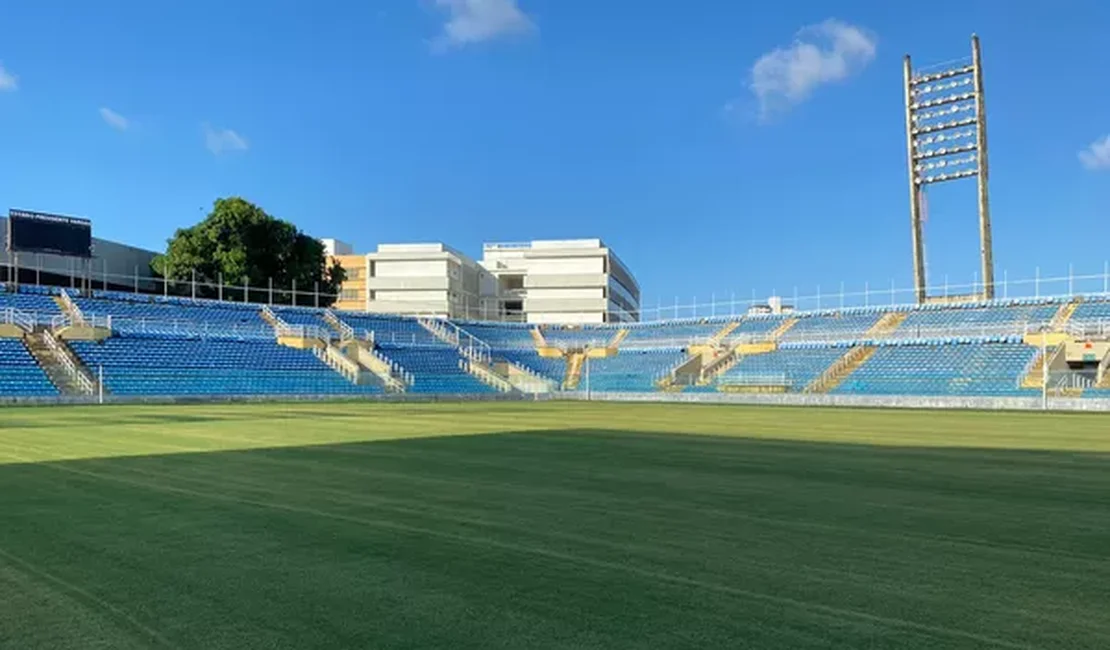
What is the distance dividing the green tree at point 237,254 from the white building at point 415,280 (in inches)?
748

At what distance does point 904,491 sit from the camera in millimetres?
8414

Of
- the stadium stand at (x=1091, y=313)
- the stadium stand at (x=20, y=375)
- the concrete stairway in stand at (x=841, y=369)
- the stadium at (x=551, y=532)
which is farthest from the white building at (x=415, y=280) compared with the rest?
the stadium at (x=551, y=532)

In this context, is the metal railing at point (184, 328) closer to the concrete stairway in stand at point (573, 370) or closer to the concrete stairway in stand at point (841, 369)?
the concrete stairway in stand at point (573, 370)

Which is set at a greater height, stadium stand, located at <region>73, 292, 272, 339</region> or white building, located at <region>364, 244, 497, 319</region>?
white building, located at <region>364, 244, 497, 319</region>

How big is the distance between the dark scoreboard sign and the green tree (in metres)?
9.88

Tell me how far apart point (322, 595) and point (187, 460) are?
25.1ft

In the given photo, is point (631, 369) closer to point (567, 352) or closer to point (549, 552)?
point (567, 352)

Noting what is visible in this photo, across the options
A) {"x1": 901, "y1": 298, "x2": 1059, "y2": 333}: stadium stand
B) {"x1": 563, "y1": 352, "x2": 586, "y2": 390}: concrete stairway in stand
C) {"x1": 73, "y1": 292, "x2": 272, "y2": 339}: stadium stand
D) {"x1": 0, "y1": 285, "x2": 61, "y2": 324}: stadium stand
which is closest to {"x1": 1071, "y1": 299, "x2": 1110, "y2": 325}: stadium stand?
{"x1": 901, "y1": 298, "x2": 1059, "y2": 333}: stadium stand

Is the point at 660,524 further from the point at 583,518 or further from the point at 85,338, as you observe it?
the point at 85,338

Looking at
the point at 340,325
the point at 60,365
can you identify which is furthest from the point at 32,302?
the point at 340,325

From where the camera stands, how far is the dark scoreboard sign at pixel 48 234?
3856 centimetres

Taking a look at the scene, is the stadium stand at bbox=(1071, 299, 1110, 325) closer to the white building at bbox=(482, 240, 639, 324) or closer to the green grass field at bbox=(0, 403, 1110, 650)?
the green grass field at bbox=(0, 403, 1110, 650)

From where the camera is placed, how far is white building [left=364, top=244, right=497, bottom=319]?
252 feet

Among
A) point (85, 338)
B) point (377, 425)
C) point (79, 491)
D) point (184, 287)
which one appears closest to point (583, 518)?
point (79, 491)
